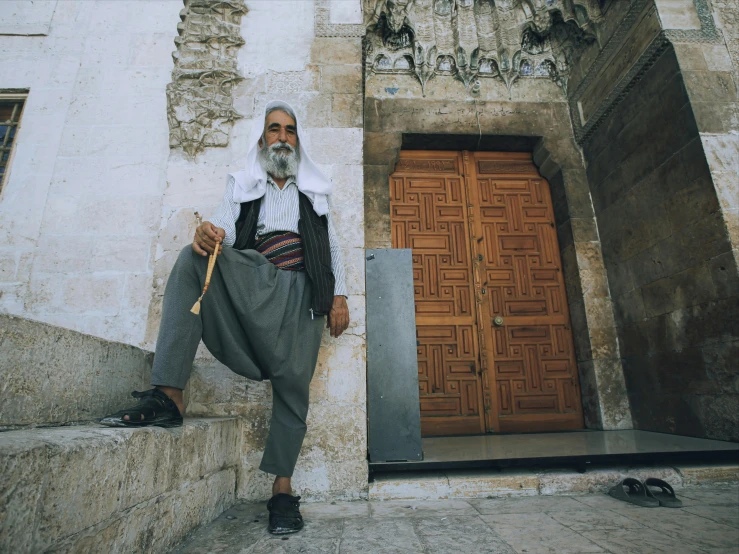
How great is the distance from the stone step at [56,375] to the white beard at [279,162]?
1206 mm

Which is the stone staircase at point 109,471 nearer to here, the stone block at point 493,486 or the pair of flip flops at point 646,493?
the stone block at point 493,486

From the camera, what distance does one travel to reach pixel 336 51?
314 cm

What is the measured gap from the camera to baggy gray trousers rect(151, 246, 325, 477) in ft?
5.71

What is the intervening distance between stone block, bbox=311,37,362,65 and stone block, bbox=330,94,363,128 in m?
0.34

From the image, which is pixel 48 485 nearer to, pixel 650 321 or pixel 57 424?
pixel 57 424

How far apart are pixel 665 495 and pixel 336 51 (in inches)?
144

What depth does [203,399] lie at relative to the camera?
2426 millimetres

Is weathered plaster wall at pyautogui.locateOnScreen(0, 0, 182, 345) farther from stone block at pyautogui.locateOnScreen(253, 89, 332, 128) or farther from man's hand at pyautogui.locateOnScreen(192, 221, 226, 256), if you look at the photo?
man's hand at pyautogui.locateOnScreen(192, 221, 226, 256)

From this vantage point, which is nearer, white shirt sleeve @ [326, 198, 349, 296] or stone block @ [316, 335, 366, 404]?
white shirt sleeve @ [326, 198, 349, 296]

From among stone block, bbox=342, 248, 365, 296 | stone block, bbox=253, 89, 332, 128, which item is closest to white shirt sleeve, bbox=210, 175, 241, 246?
stone block, bbox=342, 248, 365, 296

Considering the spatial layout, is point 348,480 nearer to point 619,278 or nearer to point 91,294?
point 91,294

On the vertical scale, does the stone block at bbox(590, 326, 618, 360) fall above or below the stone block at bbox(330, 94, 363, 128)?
below

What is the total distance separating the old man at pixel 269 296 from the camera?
1.69 meters

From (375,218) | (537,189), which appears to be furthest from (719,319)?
(375,218)
